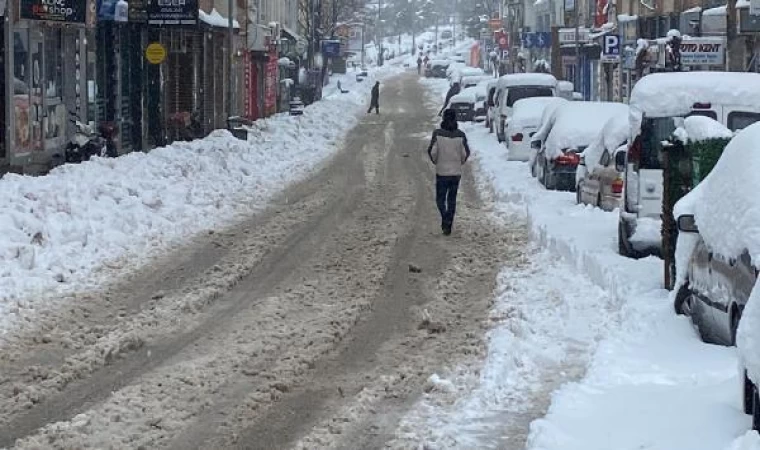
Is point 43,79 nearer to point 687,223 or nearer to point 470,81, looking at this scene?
point 687,223

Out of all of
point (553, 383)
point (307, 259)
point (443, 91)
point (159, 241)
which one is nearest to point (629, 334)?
point (553, 383)

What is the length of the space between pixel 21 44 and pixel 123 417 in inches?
699

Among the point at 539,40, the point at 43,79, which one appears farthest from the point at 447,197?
the point at 539,40

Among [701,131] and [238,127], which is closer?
[701,131]

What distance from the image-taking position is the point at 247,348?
1057 centimetres

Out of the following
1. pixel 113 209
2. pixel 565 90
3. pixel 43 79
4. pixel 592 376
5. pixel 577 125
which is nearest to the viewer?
pixel 592 376

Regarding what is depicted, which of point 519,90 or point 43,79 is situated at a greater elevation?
point 43,79

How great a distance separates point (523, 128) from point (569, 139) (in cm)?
799

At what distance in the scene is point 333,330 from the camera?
11352mm

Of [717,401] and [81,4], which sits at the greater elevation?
[81,4]

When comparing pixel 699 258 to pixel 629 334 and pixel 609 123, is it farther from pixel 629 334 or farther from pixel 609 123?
pixel 609 123

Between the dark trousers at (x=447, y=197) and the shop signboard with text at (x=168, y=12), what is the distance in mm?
14390

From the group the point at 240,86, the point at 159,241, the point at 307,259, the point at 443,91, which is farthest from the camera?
the point at 443,91

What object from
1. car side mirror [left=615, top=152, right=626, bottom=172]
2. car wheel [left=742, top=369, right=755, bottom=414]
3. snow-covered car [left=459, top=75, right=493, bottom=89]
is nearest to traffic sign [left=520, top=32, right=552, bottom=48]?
snow-covered car [left=459, top=75, right=493, bottom=89]
